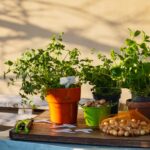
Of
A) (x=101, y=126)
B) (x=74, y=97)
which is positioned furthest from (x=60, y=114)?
(x=101, y=126)

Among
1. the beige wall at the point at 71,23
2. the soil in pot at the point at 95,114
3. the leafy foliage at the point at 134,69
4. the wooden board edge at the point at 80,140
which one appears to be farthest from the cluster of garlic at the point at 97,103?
the beige wall at the point at 71,23

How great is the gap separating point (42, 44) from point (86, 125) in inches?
45.5

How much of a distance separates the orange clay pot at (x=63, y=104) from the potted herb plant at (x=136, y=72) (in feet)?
0.66

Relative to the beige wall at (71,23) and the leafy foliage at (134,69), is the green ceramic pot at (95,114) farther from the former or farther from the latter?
the beige wall at (71,23)

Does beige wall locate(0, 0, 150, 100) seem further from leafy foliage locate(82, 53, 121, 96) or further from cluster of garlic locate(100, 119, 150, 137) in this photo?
cluster of garlic locate(100, 119, 150, 137)

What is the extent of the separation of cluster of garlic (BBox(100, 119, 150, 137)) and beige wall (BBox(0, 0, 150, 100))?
1.05 m

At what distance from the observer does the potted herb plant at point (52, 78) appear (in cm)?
162

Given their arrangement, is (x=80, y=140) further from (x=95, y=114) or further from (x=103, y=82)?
(x=103, y=82)

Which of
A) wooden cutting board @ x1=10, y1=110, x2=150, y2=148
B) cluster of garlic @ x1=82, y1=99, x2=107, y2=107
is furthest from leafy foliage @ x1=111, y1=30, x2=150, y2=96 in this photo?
wooden cutting board @ x1=10, y1=110, x2=150, y2=148

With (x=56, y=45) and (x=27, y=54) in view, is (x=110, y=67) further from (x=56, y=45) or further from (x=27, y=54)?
(x=27, y=54)

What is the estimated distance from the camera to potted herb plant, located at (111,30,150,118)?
1584mm

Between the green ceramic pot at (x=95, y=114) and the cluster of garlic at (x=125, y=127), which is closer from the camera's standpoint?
the cluster of garlic at (x=125, y=127)

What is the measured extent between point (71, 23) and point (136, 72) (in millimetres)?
1177

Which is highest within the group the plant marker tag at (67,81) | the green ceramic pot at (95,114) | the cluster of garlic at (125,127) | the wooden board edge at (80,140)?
the plant marker tag at (67,81)
